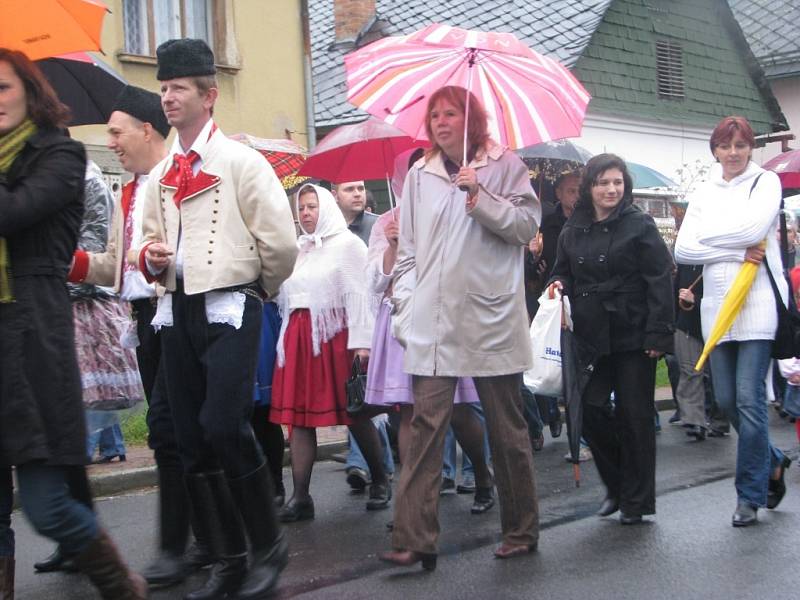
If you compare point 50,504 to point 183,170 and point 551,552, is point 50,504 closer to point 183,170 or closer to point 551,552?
point 183,170

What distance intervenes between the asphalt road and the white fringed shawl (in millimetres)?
1019

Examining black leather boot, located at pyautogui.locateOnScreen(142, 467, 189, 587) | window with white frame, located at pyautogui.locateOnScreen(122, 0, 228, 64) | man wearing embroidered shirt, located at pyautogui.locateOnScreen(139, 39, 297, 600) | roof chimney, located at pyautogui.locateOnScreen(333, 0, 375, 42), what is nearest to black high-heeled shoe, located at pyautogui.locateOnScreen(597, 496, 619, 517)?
man wearing embroidered shirt, located at pyautogui.locateOnScreen(139, 39, 297, 600)

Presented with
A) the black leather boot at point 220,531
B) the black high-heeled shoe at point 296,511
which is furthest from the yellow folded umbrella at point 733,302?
the black leather boot at point 220,531

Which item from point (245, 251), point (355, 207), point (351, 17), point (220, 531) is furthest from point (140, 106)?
point (351, 17)

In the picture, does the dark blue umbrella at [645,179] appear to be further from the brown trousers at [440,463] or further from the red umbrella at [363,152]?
the brown trousers at [440,463]

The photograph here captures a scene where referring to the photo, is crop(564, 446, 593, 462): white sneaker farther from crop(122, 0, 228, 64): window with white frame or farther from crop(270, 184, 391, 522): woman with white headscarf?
crop(122, 0, 228, 64): window with white frame

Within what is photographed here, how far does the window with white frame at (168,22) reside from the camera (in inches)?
619

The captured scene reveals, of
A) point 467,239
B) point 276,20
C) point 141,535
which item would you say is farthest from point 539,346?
point 276,20

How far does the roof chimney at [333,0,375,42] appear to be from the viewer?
22.8 m

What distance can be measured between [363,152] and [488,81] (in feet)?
7.85

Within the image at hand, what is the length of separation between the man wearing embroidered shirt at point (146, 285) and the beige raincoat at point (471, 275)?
110 centimetres

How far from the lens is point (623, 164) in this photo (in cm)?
643

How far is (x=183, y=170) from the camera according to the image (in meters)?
4.80

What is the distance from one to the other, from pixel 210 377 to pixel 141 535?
2.10m
